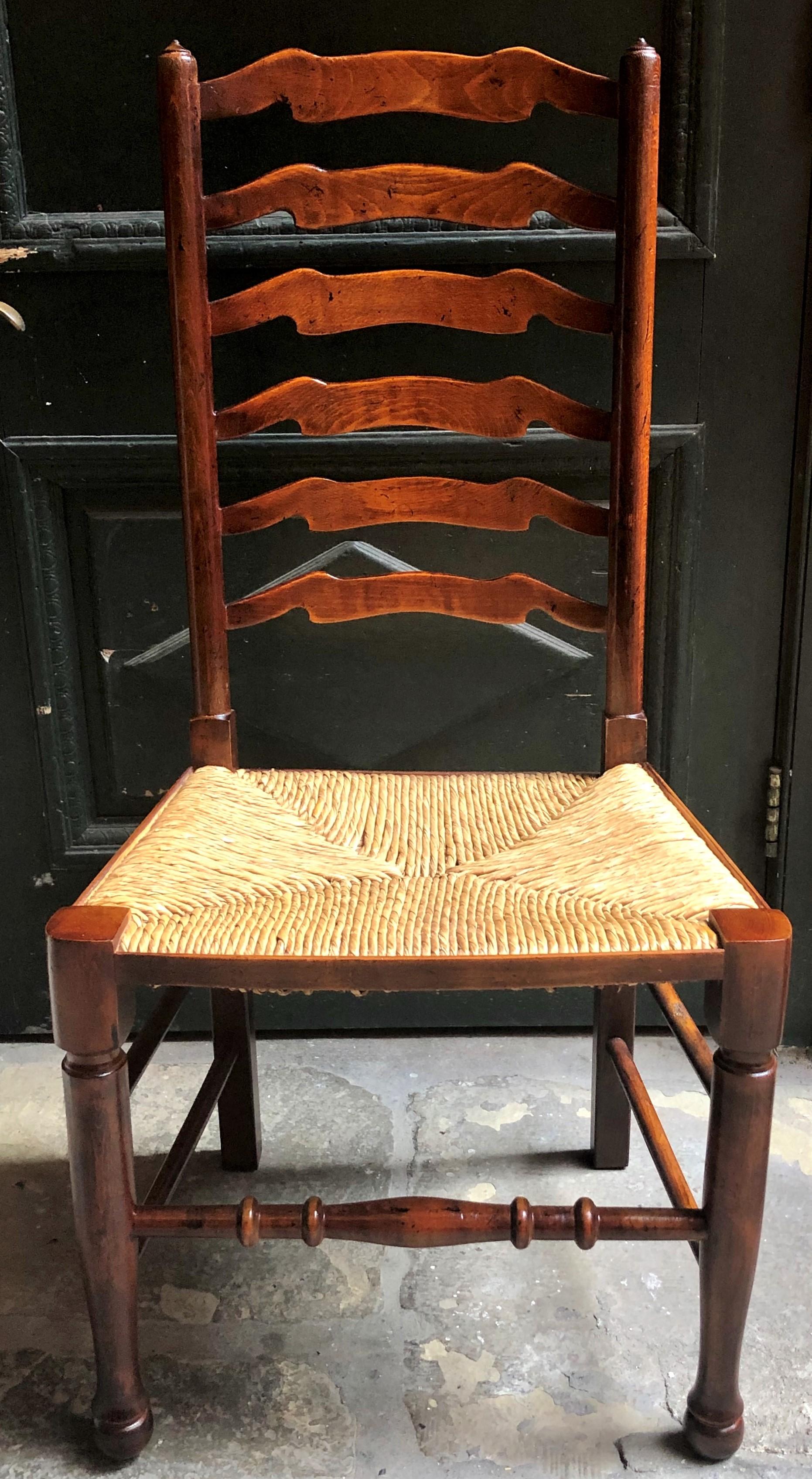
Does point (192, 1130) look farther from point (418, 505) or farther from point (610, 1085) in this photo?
point (418, 505)

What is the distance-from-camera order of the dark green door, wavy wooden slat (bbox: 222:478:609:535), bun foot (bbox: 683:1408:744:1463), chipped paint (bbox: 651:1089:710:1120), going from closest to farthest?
bun foot (bbox: 683:1408:744:1463)
wavy wooden slat (bbox: 222:478:609:535)
the dark green door
chipped paint (bbox: 651:1089:710:1120)

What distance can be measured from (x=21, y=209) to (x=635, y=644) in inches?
32.5

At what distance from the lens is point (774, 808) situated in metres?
1.38

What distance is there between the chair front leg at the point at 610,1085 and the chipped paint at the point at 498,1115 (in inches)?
4.2

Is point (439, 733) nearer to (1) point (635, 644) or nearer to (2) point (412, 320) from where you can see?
(1) point (635, 644)

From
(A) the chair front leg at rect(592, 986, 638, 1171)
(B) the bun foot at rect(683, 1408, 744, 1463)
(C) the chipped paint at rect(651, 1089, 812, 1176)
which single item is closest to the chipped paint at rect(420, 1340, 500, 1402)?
(B) the bun foot at rect(683, 1408, 744, 1463)

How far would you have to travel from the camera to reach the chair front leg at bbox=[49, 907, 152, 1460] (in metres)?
0.75

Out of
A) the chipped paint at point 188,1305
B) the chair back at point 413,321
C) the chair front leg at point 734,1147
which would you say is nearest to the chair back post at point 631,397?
the chair back at point 413,321

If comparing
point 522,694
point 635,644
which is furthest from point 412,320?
point 522,694

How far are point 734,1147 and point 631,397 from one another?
2.10 feet

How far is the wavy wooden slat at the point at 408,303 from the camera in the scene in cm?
103

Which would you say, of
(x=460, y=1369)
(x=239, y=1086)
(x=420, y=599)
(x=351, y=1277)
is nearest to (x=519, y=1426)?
(x=460, y=1369)

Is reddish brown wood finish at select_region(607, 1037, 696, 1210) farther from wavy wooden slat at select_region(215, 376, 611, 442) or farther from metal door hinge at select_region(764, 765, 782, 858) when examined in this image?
wavy wooden slat at select_region(215, 376, 611, 442)

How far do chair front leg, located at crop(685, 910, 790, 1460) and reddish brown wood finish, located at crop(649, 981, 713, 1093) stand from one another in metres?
0.04
